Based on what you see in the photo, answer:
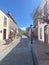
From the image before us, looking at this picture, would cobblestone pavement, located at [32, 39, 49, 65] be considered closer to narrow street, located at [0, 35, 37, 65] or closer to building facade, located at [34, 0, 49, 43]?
narrow street, located at [0, 35, 37, 65]

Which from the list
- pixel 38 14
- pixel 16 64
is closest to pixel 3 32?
pixel 38 14

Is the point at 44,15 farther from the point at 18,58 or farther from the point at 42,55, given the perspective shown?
the point at 18,58

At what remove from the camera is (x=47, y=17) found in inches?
523

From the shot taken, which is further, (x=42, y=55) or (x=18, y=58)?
(x=42, y=55)

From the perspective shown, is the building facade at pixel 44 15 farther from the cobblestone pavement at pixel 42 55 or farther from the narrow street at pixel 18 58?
the narrow street at pixel 18 58

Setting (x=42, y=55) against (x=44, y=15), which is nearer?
(x=44, y=15)

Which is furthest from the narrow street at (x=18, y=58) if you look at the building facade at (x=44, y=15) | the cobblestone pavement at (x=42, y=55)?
the building facade at (x=44, y=15)

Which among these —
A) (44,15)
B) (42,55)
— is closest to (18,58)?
(42,55)

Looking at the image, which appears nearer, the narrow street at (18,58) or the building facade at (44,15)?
the narrow street at (18,58)

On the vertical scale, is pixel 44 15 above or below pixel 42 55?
above

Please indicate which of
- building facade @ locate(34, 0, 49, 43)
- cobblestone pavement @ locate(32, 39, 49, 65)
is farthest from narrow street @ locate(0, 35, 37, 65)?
building facade @ locate(34, 0, 49, 43)

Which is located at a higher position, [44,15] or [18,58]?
[44,15]

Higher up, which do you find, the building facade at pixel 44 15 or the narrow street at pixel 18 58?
the building facade at pixel 44 15

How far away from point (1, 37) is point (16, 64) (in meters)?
31.4
